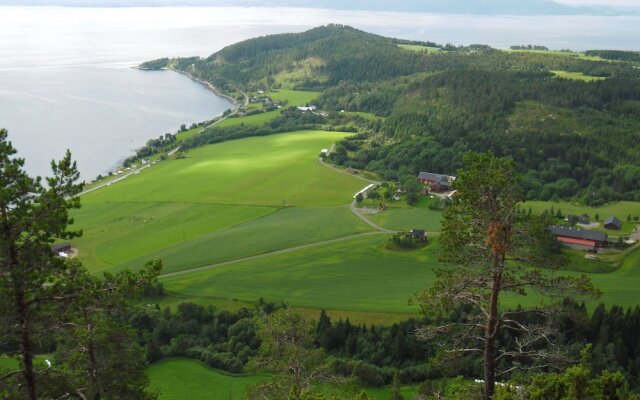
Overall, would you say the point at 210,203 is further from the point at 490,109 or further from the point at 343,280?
the point at 490,109

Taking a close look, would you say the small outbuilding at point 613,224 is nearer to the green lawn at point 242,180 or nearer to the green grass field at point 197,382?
the green lawn at point 242,180

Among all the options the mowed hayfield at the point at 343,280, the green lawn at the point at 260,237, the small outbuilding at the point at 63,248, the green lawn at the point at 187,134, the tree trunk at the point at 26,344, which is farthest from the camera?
the green lawn at the point at 187,134

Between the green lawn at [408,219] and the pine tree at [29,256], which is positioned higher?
the pine tree at [29,256]

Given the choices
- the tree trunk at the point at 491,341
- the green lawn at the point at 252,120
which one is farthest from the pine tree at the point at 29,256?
the green lawn at the point at 252,120

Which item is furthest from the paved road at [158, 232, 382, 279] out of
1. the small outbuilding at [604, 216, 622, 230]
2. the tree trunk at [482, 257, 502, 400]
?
the tree trunk at [482, 257, 502, 400]

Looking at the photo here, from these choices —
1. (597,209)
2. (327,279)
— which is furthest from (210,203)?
(597,209)

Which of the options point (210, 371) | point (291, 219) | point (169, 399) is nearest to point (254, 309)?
point (210, 371)
